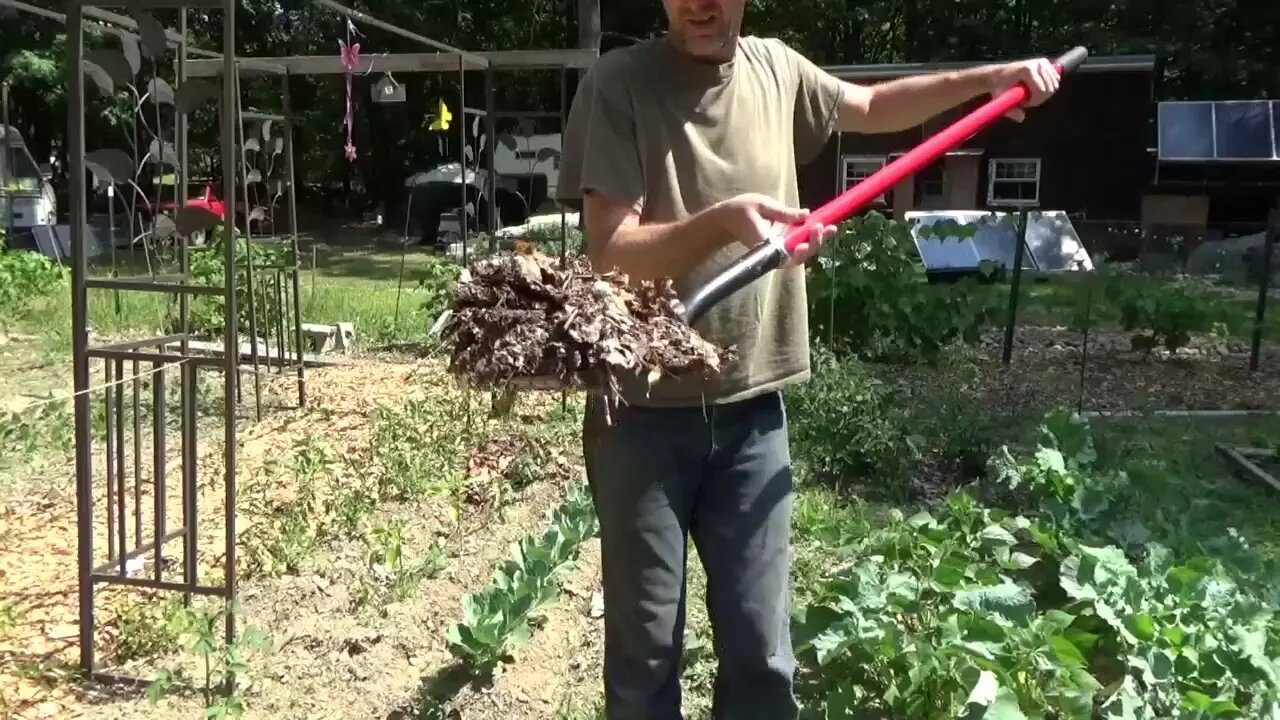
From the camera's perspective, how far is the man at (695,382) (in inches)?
84.9

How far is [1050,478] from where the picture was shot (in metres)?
4.02

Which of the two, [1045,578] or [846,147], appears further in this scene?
[846,147]

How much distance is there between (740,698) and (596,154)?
112 centimetres

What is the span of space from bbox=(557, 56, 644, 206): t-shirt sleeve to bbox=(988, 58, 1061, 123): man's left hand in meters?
0.97

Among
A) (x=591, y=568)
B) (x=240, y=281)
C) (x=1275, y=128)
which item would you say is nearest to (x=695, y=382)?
(x=591, y=568)

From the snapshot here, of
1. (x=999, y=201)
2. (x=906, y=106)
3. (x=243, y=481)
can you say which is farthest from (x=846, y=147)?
(x=906, y=106)

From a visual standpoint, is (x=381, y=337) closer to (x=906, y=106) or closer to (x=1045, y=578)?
(x=1045, y=578)

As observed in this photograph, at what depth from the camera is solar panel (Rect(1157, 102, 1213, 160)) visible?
1817cm

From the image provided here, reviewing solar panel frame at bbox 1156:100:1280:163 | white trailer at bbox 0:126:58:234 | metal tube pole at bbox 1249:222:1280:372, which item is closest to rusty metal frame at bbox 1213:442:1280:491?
metal tube pole at bbox 1249:222:1280:372

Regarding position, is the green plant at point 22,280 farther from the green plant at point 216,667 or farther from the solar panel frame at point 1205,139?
the solar panel frame at point 1205,139

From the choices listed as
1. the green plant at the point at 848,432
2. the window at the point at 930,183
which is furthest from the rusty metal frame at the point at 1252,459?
the window at the point at 930,183

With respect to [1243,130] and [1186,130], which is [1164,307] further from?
[1243,130]

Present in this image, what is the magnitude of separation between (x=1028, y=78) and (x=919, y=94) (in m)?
0.28

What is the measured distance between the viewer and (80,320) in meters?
3.36
